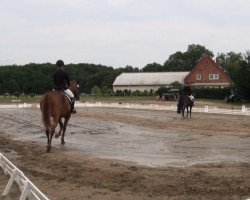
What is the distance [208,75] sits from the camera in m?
106

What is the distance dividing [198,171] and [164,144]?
19.9 feet

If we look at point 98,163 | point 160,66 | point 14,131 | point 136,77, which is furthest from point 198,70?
point 98,163

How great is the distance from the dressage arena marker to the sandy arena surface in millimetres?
282

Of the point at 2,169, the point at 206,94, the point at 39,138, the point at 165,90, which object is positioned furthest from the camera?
the point at 165,90

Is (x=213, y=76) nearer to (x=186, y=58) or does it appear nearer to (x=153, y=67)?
(x=186, y=58)

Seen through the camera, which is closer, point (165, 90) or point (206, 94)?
point (206, 94)

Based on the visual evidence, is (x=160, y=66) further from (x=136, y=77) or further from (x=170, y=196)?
(x=170, y=196)

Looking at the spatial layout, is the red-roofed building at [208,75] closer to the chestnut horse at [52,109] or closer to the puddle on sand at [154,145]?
the puddle on sand at [154,145]

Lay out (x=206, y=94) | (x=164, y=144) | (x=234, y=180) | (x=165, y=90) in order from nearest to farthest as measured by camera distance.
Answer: (x=234, y=180) → (x=164, y=144) → (x=206, y=94) → (x=165, y=90)

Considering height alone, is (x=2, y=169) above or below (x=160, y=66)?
below

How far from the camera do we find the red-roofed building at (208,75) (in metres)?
105

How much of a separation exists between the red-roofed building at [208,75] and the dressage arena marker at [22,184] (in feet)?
310

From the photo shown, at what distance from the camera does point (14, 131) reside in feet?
80.4

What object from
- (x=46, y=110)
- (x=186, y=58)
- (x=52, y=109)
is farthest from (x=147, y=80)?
(x=46, y=110)
